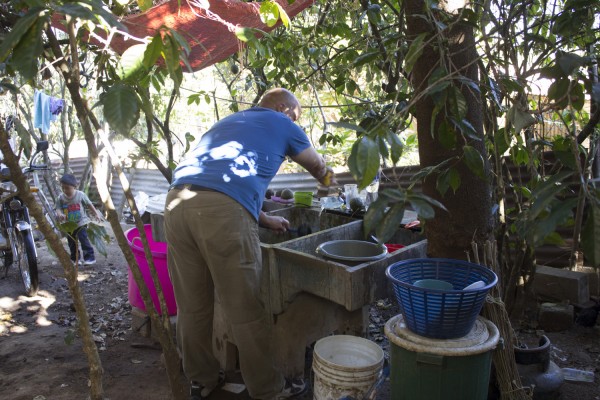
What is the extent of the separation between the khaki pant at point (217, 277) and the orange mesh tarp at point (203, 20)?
2.75 feet

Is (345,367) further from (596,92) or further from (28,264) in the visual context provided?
(28,264)

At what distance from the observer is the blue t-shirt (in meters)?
2.50

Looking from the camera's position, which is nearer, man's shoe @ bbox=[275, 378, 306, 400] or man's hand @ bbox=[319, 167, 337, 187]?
man's shoe @ bbox=[275, 378, 306, 400]

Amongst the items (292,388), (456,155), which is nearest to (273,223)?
(292,388)

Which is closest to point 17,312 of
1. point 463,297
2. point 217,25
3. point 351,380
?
point 217,25

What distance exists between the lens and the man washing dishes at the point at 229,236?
8.11ft

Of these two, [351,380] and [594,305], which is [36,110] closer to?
[351,380]

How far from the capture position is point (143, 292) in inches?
70.0

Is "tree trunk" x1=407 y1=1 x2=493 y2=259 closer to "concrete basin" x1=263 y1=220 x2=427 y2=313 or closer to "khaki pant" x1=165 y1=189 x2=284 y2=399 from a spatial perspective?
"concrete basin" x1=263 y1=220 x2=427 y2=313

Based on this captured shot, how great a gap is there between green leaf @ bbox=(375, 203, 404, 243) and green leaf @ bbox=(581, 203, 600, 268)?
44cm

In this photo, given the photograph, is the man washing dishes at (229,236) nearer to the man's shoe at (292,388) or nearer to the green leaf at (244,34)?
the man's shoe at (292,388)

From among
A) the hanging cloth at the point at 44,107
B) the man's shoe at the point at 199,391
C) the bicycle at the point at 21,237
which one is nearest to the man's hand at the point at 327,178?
the man's shoe at the point at 199,391

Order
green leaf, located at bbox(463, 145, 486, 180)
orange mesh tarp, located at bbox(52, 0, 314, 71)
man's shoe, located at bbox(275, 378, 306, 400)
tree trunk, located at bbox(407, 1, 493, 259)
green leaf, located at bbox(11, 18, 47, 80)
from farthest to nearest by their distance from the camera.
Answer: man's shoe, located at bbox(275, 378, 306, 400)
orange mesh tarp, located at bbox(52, 0, 314, 71)
tree trunk, located at bbox(407, 1, 493, 259)
green leaf, located at bbox(463, 145, 486, 180)
green leaf, located at bbox(11, 18, 47, 80)

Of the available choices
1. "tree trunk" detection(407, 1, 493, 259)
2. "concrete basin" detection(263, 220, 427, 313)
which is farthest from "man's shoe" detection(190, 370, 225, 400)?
"tree trunk" detection(407, 1, 493, 259)
